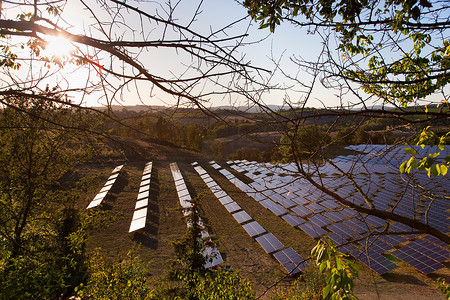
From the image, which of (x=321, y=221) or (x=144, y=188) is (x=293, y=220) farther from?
(x=144, y=188)

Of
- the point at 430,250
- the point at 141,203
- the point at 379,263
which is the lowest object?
the point at 141,203

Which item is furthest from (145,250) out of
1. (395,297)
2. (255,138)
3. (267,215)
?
(255,138)

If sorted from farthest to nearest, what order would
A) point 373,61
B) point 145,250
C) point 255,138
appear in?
point 145,250 → point 373,61 → point 255,138

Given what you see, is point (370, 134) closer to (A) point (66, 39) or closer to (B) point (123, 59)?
(B) point (123, 59)

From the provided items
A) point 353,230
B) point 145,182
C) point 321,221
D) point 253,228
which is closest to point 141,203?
point 145,182

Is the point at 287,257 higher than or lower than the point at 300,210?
lower

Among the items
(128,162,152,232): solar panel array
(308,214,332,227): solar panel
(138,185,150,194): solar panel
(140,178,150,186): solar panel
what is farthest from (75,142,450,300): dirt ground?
(308,214,332,227): solar panel

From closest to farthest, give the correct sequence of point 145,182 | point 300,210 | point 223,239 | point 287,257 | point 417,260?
point 417,260 → point 287,257 → point 223,239 → point 300,210 → point 145,182

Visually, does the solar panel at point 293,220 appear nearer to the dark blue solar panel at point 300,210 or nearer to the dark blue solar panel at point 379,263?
the dark blue solar panel at point 300,210
